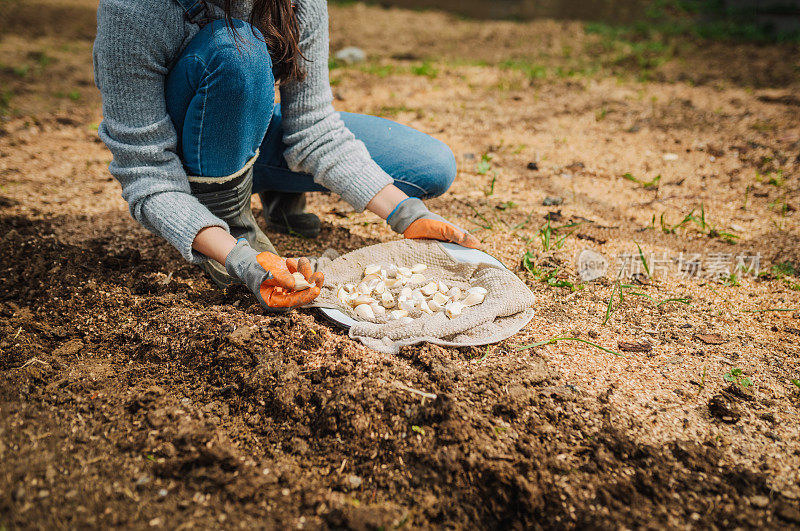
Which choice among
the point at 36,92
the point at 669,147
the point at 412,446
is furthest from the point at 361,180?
the point at 36,92

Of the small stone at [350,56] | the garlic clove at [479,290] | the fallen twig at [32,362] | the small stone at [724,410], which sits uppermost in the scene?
the small stone at [350,56]

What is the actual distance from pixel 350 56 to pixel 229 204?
3254mm

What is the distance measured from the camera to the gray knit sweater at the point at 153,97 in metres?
1.38

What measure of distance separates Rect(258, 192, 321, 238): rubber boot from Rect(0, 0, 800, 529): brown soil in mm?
62

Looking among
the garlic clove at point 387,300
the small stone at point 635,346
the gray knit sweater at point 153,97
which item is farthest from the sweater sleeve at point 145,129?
the small stone at point 635,346

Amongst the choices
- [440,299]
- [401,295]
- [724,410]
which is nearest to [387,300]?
[401,295]

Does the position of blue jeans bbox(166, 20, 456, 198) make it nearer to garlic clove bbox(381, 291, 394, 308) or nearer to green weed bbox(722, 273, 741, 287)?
garlic clove bbox(381, 291, 394, 308)

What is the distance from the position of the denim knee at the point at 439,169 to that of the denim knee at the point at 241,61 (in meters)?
0.66

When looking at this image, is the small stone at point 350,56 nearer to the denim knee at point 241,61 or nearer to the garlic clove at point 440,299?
the denim knee at point 241,61

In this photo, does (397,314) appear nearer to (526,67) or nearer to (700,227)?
(700,227)

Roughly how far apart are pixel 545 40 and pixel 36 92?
14.5 feet

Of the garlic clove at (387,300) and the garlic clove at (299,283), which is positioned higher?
the garlic clove at (299,283)

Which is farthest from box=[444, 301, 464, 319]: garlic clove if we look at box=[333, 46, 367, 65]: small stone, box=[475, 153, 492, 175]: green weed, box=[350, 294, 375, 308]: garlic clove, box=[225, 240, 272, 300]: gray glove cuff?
box=[333, 46, 367, 65]: small stone

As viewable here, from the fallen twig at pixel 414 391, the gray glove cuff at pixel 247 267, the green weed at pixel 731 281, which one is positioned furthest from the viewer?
the green weed at pixel 731 281
